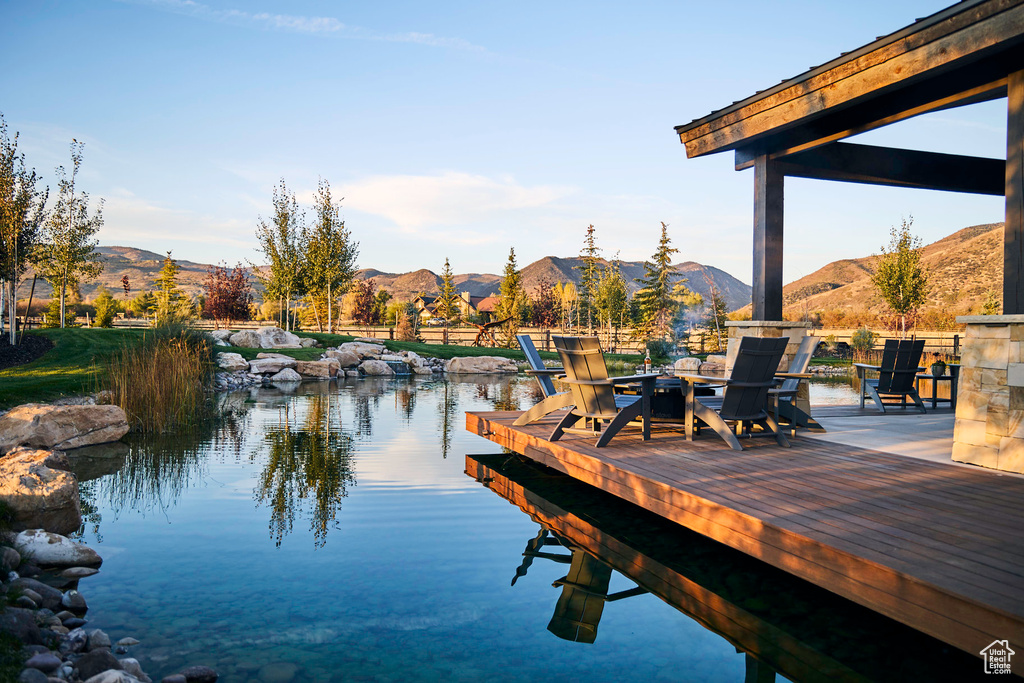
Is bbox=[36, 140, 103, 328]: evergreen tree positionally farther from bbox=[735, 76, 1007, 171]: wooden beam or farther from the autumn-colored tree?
bbox=[735, 76, 1007, 171]: wooden beam

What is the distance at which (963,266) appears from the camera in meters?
46.9

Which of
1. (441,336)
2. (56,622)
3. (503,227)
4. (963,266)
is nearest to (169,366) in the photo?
(56,622)

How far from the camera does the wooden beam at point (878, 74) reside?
392 cm

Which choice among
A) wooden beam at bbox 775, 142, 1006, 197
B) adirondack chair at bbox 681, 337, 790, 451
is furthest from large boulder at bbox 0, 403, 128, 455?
wooden beam at bbox 775, 142, 1006, 197

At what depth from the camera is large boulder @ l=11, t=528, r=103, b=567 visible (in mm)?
3555

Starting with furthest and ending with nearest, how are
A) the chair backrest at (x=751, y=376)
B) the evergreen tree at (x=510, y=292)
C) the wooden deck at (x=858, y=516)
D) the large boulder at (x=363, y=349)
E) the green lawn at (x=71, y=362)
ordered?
the evergreen tree at (x=510, y=292)
the large boulder at (x=363, y=349)
the green lawn at (x=71, y=362)
the chair backrest at (x=751, y=376)
the wooden deck at (x=858, y=516)

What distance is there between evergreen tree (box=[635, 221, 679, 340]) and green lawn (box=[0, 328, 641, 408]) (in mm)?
10218

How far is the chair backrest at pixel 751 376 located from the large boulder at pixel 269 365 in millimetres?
14284

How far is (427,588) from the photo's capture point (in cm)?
338

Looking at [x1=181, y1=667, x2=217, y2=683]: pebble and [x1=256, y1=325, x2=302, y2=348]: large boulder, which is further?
[x1=256, y1=325, x2=302, y2=348]: large boulder

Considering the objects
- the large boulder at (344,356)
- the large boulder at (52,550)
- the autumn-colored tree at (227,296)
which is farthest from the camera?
the autumn-colored tree at (227,296)

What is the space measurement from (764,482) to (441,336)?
3052cm

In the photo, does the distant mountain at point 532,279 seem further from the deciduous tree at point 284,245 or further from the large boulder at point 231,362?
the large boulder at point 231,362

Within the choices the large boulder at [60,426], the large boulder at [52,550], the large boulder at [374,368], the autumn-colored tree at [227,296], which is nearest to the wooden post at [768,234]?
the large boulder at [52,550]
